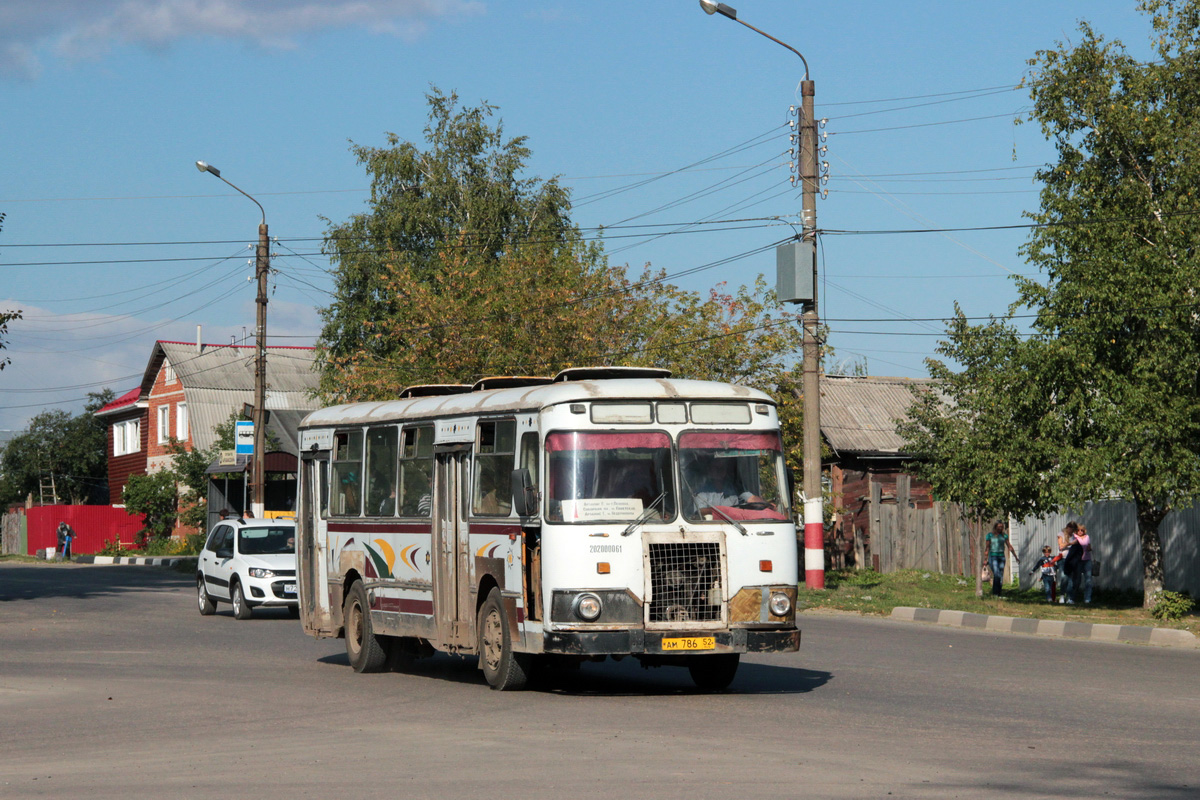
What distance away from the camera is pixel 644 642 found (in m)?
12.6

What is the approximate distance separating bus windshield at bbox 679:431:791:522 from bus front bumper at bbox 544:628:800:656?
1012 mm

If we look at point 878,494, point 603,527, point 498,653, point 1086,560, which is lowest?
point 498,653

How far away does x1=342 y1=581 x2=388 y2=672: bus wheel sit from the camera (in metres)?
15.9

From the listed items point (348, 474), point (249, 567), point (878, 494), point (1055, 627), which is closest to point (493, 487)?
point (348, 474)

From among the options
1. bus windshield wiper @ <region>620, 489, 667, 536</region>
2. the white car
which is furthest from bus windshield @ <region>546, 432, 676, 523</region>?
the white car

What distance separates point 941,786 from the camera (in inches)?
331

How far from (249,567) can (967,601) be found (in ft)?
42.1

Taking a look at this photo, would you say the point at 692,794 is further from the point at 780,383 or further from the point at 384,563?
the point at 780,383

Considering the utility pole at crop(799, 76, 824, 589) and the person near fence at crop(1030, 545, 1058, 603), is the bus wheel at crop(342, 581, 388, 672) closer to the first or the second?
the utility pole at crop(799, 76, 824, 589)

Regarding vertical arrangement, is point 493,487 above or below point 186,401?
below

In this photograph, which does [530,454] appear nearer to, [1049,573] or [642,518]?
[642,518]

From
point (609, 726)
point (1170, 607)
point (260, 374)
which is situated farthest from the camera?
point (260, 374)

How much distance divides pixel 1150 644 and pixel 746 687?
892 cm

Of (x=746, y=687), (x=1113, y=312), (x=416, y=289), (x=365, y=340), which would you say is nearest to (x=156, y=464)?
(x=365, y=340)
